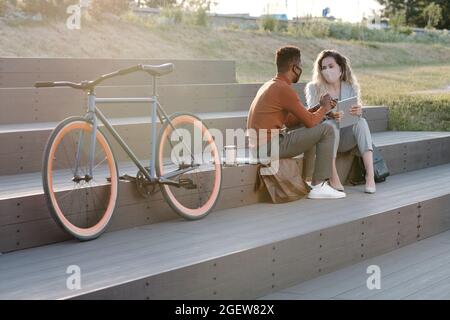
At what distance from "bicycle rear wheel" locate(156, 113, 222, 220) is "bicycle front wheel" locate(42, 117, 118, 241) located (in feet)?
1.31

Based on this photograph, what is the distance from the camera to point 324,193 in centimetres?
575

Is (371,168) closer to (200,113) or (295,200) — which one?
(295,200)

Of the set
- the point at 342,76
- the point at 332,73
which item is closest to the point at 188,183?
the point at 332,73

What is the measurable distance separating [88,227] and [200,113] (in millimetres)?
3013

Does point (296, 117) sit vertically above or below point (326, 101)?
below

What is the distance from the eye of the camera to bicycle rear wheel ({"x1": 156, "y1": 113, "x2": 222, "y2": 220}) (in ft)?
15.9

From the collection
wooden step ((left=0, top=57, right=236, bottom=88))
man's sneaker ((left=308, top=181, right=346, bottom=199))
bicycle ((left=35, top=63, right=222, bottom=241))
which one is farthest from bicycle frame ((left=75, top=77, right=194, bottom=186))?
wooden step ((left=0, top=57, right=236, bottom=88))

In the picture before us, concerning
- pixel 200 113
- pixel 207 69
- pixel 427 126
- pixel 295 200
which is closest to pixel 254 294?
pixel 295 200

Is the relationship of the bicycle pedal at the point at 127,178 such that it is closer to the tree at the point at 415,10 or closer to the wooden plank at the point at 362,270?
the wooden plank at the point at 362,270

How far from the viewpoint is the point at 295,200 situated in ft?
18.7

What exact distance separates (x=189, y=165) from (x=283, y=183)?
2.84 ft

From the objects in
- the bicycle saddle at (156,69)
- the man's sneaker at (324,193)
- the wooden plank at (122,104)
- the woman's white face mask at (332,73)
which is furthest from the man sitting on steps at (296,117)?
the wooden plank at (122,104)

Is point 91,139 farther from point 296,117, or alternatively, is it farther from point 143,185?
point 296,117

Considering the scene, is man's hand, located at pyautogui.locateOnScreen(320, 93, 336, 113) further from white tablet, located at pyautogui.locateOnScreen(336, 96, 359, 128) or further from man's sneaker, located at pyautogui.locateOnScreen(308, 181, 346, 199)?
man's sneaker, located at pyautogui.locateOnScreen(308, 181, 346, 199)
